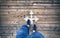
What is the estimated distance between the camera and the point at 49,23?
163 inches

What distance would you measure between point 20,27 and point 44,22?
1.26ft

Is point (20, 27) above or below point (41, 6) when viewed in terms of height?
below

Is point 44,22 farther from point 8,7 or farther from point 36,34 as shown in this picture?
point 8,7

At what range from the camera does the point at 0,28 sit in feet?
13.6

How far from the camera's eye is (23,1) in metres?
4.14

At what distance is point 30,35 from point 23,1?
0.54 m

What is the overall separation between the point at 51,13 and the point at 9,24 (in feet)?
2.23

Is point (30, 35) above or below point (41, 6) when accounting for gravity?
below

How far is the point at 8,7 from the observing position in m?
4.16

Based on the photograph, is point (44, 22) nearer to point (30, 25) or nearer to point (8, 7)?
point (30, 25)

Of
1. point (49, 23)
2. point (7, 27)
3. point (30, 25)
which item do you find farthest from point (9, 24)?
point (49, 23)

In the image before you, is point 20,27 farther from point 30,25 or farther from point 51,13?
point 51,13

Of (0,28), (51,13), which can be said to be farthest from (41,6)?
(0,28)

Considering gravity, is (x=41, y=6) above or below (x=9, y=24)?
above
